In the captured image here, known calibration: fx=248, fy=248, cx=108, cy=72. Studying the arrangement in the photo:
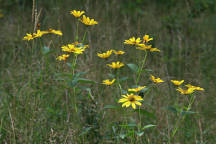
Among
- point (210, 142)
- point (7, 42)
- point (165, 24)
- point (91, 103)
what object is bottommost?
point (210, 142)

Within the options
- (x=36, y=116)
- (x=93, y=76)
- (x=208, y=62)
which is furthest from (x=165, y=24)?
(x=36, y=116)

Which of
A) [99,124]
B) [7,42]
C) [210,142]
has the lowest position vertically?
[210,142]

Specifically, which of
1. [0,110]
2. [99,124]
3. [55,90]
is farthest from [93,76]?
[0,110]

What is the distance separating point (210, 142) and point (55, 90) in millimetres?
1387

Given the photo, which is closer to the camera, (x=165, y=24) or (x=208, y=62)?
(x=208, y=62)

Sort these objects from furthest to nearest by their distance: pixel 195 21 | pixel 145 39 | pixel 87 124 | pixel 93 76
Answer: pixel 195 21 < pixel 93 76 < pixel 87 124 < pixel 145 39

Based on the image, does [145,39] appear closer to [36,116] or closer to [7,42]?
[36,116]

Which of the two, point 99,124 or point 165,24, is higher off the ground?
point 165,24

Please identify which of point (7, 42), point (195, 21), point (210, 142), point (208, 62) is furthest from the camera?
point (195, 21)

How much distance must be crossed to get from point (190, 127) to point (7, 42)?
248 centimetres

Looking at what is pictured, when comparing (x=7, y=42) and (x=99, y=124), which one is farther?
(x=7, y=42)

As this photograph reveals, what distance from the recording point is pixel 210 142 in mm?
1823

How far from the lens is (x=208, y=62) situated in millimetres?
3023

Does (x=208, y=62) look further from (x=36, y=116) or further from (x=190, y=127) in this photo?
(x=36, y=116)
